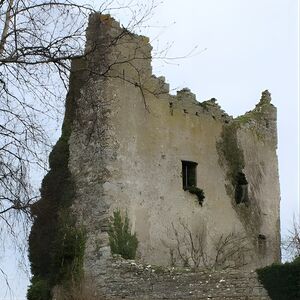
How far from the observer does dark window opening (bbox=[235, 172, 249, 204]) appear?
2761 centimetres

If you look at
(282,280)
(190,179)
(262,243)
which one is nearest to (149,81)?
(190,179)

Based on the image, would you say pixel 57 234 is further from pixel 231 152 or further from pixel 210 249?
pixel 231 152

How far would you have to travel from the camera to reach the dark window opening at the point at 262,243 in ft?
92.3

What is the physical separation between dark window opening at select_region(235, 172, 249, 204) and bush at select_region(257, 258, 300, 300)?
390 inches

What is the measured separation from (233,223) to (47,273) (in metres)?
7.85

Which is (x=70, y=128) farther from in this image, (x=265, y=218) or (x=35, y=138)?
(x=35, y=138)

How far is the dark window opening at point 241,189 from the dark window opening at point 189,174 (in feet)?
8.77

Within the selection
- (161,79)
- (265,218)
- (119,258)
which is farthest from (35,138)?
(265,218)

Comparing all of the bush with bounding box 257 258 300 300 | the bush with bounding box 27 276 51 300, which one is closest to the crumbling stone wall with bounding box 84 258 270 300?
the bush with bounding box 257 258 300 300

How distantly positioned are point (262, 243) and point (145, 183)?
7.32 m

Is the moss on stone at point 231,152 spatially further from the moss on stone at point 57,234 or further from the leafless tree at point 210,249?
the moss on stone at point 57,234

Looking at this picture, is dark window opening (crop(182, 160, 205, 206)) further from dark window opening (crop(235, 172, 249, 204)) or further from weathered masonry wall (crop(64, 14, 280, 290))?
dark window opening (crop(235, 172, 249, 204))

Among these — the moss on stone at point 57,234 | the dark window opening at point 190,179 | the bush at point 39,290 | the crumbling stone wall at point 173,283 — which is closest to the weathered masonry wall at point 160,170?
the dark window opening at point 190,179

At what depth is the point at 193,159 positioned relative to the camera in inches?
1014
